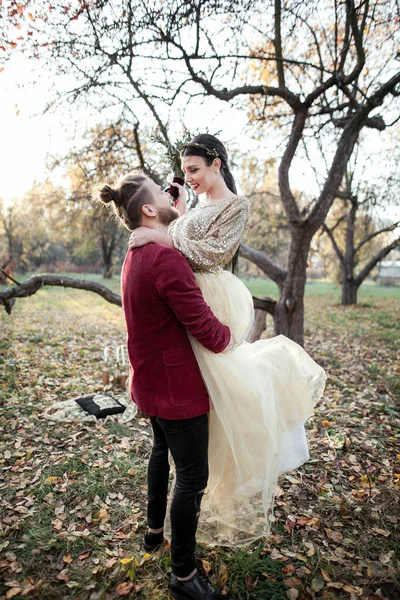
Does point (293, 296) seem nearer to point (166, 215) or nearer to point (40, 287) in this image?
point (40, 287)

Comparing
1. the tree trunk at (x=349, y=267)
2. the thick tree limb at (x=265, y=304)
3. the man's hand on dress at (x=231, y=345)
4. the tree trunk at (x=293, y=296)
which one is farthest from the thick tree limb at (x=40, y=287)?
the tree trunk at (x=349, y=267)

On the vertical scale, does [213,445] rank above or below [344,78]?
below

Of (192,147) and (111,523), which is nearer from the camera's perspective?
(192,147)

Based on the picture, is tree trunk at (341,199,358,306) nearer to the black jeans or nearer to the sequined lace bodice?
the sequined lace bodice

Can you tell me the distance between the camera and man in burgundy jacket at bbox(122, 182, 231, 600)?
5.62ft

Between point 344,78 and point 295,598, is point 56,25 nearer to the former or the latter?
point 344,78

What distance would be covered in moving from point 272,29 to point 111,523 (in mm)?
6832

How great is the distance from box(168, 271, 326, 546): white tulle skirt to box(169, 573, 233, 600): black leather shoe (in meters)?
0.26

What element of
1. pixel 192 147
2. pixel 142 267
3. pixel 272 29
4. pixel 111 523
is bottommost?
pixel 111 523

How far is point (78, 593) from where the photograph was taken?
2154 mm

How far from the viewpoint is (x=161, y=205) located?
190cm

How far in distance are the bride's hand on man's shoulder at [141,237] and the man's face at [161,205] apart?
0.42 feet

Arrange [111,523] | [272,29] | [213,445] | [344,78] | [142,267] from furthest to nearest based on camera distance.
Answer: [272,29] < [344,78] < [111,523] < [213,445] < [142,267]

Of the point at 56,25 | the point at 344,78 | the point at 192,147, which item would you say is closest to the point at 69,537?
the point at 192,147
